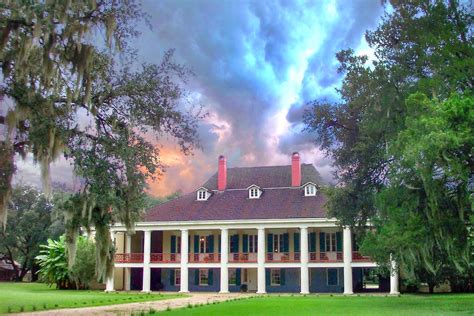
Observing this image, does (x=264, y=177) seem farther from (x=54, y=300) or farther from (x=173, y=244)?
(x=54, y=300)

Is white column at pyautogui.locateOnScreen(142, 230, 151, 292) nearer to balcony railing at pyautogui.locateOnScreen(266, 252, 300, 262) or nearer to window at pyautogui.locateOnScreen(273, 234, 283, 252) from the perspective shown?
balcony railing at pyautogui.locateOnScreen(266, 252, 300, 262)

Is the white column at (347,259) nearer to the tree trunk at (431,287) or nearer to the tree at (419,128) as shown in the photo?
the tree trunk at (431,287)

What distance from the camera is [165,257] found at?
1686 inches

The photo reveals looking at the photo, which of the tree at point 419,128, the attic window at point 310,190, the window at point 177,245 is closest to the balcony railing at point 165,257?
the window at point 177,245

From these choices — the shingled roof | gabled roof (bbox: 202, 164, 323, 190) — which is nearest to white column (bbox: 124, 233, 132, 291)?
the shingled roof

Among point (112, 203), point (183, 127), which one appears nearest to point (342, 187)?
point (183, 127)

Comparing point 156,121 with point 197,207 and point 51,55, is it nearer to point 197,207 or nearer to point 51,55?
point 51,55

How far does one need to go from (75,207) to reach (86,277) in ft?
87.2

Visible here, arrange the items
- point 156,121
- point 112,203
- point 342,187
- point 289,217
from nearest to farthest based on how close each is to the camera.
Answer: point 112,203 < point 156,121 < point 342,187 < point 289,217

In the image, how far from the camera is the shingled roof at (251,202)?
129 feet

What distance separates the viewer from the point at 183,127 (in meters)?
17.3

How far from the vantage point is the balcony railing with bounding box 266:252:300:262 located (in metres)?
39.9

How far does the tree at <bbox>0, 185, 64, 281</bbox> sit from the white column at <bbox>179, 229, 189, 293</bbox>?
20.2 meters

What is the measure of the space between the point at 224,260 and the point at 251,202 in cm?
468
